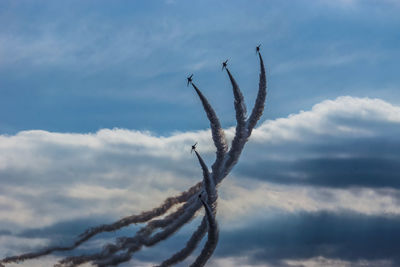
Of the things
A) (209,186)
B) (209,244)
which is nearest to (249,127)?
(209,186)

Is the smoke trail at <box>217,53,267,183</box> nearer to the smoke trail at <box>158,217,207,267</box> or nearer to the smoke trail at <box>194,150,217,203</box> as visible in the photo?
the smoke trail at <box>194,150,217,203</box>

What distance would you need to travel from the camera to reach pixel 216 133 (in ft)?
373

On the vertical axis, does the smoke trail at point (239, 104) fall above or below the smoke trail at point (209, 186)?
above

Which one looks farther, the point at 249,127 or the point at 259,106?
the point at 259,106

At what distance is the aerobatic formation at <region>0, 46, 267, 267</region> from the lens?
366 feet

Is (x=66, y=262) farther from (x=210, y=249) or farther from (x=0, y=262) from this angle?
(x=210, y=249)

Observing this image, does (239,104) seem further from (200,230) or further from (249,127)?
(200,230)

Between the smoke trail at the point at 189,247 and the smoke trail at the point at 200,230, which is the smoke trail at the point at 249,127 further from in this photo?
the smoke trail at the point at 189,247

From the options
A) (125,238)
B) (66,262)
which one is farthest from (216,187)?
(66,262)

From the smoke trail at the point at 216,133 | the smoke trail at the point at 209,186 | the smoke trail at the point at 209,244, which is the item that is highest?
the smoke trail at the point at 216,133

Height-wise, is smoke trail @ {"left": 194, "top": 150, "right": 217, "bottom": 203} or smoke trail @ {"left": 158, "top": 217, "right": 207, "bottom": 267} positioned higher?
smoke trail @ {"left": 194, "top": 150, "right": 217, "bottom": 203}

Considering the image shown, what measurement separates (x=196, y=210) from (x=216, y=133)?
15593 mm

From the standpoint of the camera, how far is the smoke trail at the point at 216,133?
371 ft

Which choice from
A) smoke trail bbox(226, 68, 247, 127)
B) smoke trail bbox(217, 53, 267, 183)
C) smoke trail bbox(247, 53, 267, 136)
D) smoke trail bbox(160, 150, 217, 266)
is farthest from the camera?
smoke trail bbox(247, 53, 267, 136)
